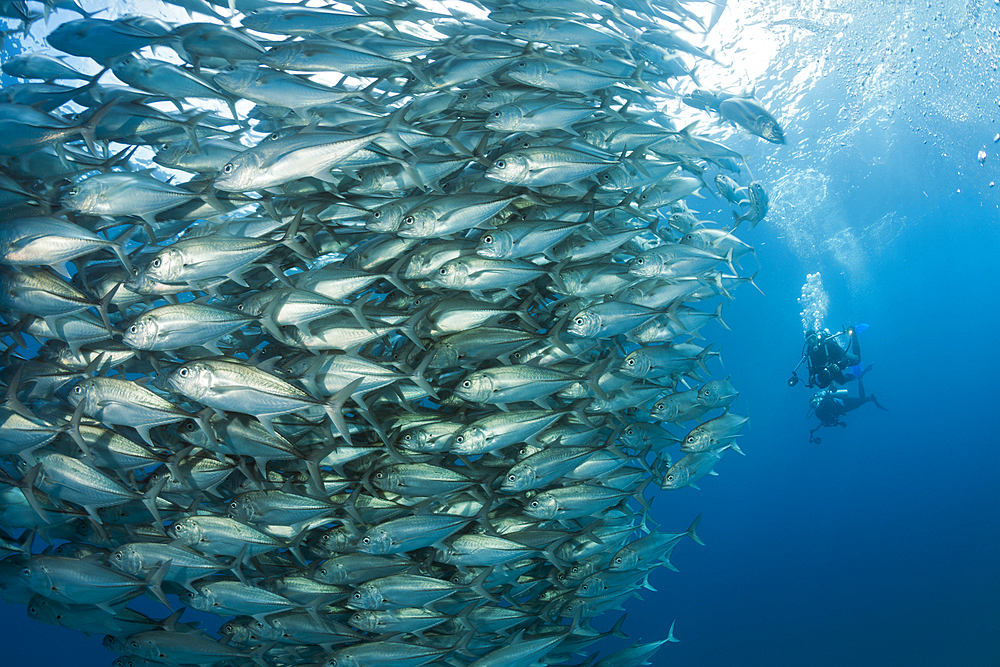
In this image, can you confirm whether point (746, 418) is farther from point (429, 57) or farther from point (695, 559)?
point (695, 559)

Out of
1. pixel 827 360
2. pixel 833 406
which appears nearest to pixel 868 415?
pixel 833 406

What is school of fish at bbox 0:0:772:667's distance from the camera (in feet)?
8.72

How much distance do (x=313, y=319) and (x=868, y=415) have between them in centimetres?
8613

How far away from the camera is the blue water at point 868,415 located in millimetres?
16172

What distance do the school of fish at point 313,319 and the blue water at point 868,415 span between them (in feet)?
37.6

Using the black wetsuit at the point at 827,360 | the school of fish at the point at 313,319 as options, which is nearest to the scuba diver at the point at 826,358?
the black wetsuit at the point at 827,360

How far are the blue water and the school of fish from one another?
11459 millimetres

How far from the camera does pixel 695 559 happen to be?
186 ft

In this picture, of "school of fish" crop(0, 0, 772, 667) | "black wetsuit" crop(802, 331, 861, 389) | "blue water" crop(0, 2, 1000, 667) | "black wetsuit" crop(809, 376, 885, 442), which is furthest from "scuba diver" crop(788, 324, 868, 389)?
"school of fish" crop(0, 0, 772, 667)

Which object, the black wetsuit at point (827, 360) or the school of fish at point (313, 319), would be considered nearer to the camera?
the school of fish at point (313, 319)

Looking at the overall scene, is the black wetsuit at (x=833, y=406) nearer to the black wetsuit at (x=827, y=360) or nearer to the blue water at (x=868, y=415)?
the blue water at (x=868, y=415)

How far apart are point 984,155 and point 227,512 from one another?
2824 cm

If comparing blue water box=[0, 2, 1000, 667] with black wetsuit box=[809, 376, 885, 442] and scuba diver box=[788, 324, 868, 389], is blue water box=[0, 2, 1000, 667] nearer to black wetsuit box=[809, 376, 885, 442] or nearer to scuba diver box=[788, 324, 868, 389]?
black wetsuit box=[809, 376, 885, 442]

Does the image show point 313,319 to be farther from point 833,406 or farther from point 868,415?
point 868,415
